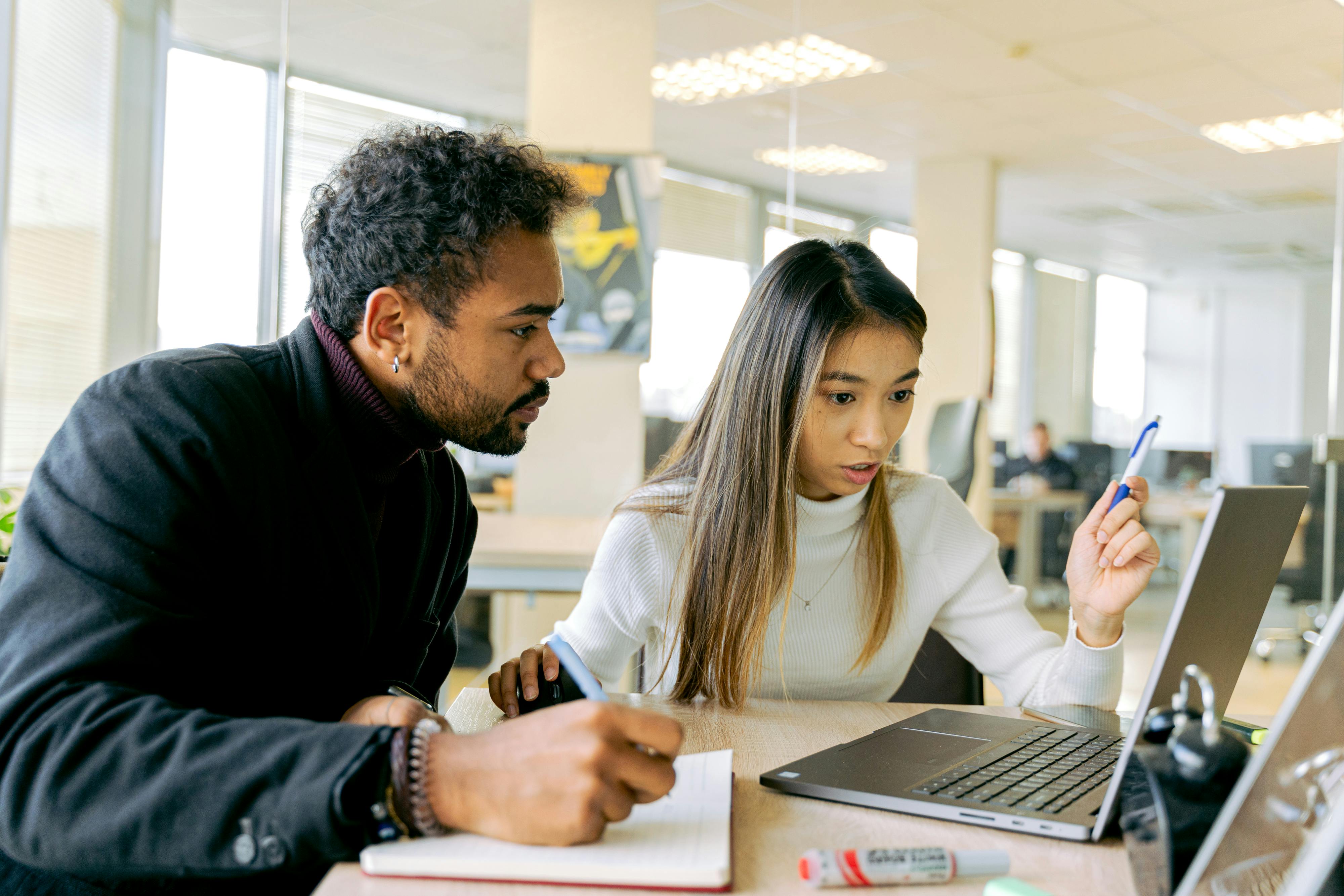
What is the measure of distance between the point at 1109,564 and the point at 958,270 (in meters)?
6.38

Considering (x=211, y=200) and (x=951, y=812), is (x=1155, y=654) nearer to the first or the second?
(x=951, y=812)

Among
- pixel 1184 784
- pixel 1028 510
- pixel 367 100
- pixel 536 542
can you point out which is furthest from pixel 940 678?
pixel 1028 510

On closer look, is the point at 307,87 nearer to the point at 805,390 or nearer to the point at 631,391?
the point at 631,391

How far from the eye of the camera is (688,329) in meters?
4.88

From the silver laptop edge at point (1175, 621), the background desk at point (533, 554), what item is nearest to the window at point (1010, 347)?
the background desk at point (533, 554)

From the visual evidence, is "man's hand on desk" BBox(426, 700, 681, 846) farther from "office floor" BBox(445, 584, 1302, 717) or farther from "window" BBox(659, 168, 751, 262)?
"window" BBox(659, 168, 751, 262)

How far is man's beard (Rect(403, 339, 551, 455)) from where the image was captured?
1.08m

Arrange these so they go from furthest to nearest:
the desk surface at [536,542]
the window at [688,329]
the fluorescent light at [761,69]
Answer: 1. the fluorescent light at [761,69]
2. the window at [688,329]
3. the desk surface at [536,542]

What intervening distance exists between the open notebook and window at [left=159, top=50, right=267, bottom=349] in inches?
130

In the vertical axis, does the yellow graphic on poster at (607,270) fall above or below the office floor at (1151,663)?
above

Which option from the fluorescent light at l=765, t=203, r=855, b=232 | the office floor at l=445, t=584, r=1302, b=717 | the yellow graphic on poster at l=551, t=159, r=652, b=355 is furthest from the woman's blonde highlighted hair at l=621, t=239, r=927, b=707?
the yellow graphic on poster at l=551, t=159, r=652, b=355

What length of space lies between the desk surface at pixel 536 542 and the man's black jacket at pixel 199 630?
3.46 feet

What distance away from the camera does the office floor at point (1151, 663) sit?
3828mm

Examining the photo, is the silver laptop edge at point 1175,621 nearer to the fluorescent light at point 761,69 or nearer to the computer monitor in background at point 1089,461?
the fluorescent light at point 761,69
